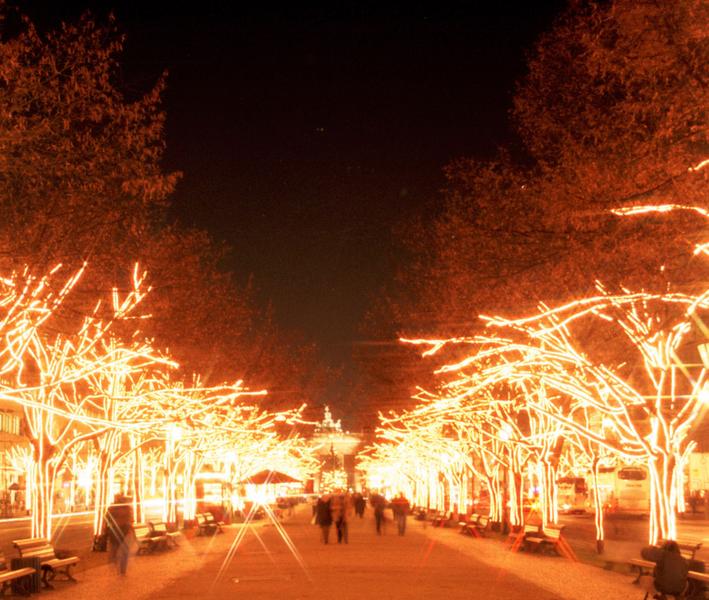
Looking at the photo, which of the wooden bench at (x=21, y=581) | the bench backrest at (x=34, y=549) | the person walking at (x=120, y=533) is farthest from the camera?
the person walking at (x=120, y=533)

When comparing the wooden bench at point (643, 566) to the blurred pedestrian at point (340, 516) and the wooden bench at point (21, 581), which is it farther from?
the blurred pedestrian at point (340, 516)

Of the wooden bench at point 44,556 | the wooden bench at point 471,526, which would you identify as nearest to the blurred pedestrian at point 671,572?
the wooden bench at point 44,556

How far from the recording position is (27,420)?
26547mm

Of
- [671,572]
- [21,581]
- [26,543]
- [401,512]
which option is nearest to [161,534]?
[26,543]

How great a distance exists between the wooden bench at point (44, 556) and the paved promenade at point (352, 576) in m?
0.30

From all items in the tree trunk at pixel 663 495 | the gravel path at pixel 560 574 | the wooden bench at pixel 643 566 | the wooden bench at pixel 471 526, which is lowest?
the gravel path at pixel 560 574

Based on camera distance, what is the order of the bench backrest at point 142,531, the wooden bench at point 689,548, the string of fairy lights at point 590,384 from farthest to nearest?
the bench backrest at point 142,531 < the string of fairy lights at point 590,384 < the wooden bench at point 689,548

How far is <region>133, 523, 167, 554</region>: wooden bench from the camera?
97.7 ft

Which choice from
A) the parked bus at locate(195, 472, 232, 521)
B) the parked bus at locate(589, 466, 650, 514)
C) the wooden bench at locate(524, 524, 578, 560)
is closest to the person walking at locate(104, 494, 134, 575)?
the wooden bench at locate(524, 524, 578, 560)

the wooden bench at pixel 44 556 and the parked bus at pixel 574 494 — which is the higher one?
the parked bus at pixel 574 494

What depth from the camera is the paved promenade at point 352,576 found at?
59.4ft

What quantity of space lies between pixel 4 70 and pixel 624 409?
13.5m

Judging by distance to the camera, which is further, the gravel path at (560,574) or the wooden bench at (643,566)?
the wooden bench at (643,566)

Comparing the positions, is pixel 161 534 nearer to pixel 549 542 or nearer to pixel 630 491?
pixel 549 542
